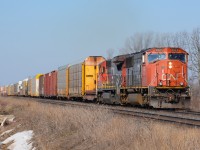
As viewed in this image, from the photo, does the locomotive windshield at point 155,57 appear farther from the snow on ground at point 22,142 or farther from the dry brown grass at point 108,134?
the snow on ground at point 22,142

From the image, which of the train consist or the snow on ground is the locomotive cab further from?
the snow on ground

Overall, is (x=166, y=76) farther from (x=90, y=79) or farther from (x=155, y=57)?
(x=90, y=79)

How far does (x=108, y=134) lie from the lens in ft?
31.2

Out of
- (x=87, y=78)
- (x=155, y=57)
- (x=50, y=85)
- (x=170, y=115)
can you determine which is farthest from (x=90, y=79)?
(x=170, y=115)

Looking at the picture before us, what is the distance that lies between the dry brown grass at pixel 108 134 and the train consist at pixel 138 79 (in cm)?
592

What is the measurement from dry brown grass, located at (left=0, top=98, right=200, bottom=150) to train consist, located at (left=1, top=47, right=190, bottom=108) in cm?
592

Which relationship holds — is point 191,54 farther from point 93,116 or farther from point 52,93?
point 93,116

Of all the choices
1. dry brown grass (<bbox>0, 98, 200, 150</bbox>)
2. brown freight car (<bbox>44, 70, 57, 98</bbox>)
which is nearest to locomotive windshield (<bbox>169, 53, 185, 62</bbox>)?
dry brown grass (<bbox>0, 98, 200, 150</bbox>)

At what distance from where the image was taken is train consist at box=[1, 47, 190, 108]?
18.8 meters

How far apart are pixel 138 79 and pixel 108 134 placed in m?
11.6

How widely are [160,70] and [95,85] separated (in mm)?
11474

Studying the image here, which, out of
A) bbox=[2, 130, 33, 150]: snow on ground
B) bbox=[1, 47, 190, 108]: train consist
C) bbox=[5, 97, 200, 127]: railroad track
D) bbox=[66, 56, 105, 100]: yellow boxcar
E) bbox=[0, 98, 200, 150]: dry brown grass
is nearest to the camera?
bbox=[0, 98, 200, 150]: dry brown grass

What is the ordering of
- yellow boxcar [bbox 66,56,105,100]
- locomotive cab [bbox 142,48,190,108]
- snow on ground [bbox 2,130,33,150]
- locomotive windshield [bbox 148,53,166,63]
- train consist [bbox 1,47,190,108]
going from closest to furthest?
snow on ground [bbox 2,130,33,150], locomotive cab [bbox 142,48,190,108], train consist [bbox 1,47,190,108], locomotive windshield [bbox 148,53,166,63], yellow boxcar [bbox 66,56,105,100]

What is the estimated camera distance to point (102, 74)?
91.4 feet
